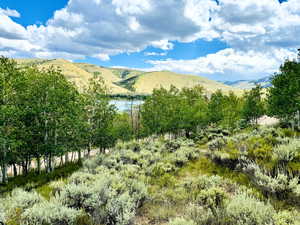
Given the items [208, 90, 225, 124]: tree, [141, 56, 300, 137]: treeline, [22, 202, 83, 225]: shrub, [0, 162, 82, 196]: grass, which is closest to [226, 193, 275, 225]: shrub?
[22, 202, 83, 225]: shrub

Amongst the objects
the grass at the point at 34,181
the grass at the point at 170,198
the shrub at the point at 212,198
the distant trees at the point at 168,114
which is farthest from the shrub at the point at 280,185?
the distant trees at the point at 168,114

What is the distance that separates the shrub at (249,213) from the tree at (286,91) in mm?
22885

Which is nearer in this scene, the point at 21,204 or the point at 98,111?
the point at 21,204

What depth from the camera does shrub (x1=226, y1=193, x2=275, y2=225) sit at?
4.25 m

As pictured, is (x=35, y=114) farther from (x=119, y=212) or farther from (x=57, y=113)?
(x=119, y=212)

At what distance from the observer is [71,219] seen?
16.2 ft

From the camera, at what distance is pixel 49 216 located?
189 inches

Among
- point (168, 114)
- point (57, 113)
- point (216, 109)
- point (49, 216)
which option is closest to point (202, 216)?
point (49, 216)

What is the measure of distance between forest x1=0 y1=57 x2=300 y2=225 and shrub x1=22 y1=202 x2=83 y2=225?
0.02m

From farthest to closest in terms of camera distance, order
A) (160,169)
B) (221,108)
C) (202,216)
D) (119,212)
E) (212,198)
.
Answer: (221,108)
(160,169)
(212,198)
(119,212)
(202,216)

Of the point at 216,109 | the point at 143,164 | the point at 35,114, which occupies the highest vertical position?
the point at 35,114

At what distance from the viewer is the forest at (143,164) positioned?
530 centimetres

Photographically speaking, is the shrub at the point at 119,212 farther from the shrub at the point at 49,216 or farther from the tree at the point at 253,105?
the tree at the point at 253,105

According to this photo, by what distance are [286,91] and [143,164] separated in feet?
73.8
